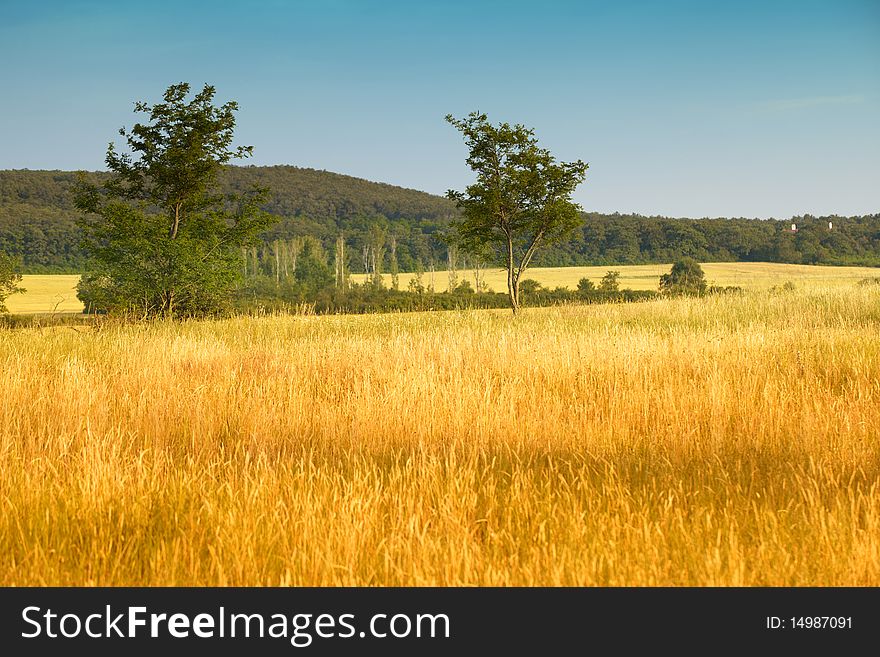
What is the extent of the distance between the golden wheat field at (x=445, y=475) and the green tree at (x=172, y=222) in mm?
14488

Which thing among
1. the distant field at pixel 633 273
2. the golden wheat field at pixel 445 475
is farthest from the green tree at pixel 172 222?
the distant field at pixel 633 273

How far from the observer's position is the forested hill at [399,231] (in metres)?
94.0

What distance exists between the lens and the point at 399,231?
11388 centimetres

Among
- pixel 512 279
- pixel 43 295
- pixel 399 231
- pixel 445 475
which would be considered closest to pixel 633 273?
pixel 399 231

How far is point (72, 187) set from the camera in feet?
78.6

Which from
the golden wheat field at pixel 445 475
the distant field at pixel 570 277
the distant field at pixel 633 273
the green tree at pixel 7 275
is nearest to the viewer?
the golden wheat field at pixel 445 475

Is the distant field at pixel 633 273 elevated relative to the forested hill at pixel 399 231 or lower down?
lower down

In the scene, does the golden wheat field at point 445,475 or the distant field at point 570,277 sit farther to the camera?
the distant field at point 570,277

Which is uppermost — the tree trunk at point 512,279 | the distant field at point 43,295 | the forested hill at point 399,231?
the forested hill at point 399,231

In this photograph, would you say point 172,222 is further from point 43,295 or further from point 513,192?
point 43,295

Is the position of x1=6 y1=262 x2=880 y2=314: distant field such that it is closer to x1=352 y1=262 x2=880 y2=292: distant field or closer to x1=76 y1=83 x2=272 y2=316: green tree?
x1=352 y1=262 x2=880 y2=292: distant field

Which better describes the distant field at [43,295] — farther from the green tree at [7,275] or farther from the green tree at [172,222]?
the green tree at [172,222]

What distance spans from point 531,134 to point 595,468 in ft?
77.9
